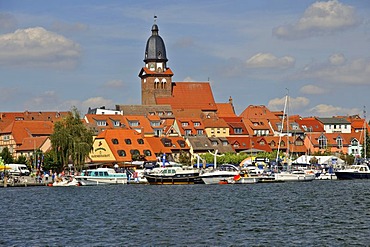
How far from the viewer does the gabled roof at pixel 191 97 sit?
188 m

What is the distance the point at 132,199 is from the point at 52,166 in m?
38.5

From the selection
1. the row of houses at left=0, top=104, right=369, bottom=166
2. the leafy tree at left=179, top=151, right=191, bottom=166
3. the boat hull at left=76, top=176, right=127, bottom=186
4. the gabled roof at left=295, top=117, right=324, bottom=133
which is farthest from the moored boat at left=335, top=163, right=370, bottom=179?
the gabled roof at left=295, top=117, right=324, bottom=133

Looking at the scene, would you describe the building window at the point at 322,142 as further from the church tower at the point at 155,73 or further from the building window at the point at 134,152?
the building window at the point at 134,152

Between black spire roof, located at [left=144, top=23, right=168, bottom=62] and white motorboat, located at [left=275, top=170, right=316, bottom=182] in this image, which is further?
black spire roof, located at [left=144, top=23, right=168, bottom=62]

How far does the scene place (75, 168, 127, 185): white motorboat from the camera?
321 ft

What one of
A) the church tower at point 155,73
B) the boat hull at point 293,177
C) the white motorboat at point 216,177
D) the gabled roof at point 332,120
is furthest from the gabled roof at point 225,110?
the white motorboat at point 216,177

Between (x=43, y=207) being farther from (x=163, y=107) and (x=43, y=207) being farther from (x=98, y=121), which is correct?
(x=163, y=107)

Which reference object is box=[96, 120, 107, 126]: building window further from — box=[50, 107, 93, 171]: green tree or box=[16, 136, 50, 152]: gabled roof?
box=[50, 107, 93, 171]: green tree

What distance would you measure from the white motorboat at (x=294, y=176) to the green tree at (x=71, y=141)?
22.9 m

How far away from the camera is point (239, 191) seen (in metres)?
85.1

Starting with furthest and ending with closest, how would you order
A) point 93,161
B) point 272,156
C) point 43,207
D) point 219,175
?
point 272,156 < point 93,161 < point 219,175 < point 43,207

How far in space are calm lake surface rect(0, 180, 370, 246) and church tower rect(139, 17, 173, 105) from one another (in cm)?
9888

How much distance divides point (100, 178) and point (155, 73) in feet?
294

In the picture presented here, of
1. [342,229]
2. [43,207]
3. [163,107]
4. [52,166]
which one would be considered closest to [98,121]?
[163,107]
